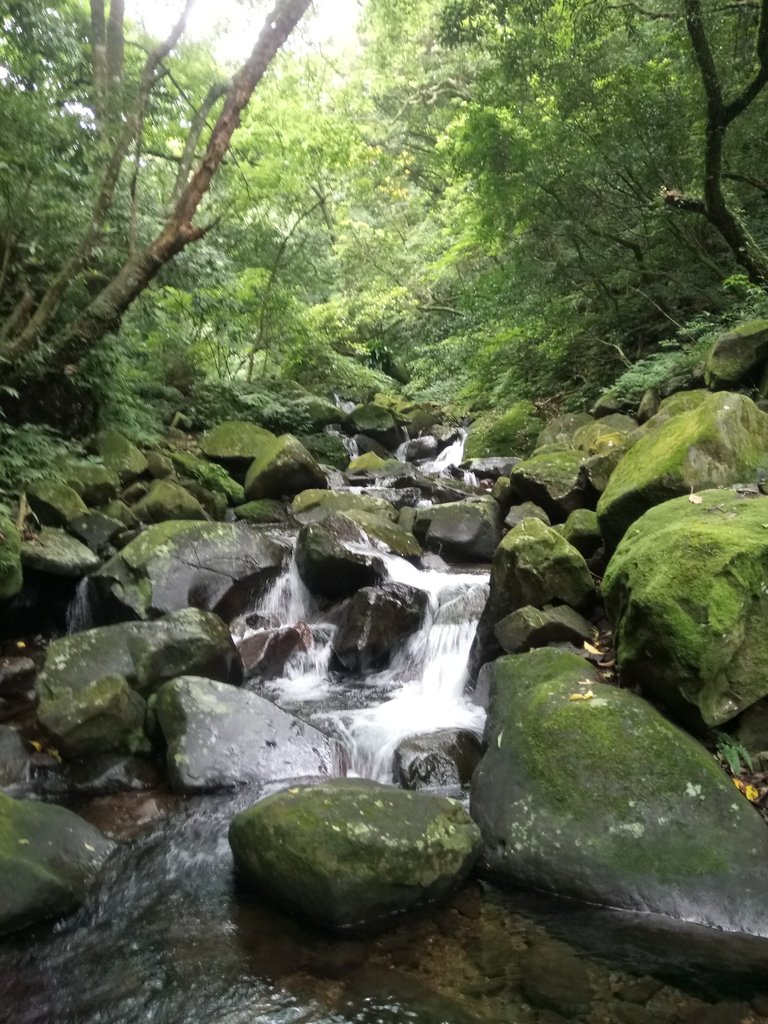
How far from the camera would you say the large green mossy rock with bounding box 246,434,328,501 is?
11.2 metres

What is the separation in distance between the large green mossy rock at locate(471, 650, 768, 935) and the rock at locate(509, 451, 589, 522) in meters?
4.39

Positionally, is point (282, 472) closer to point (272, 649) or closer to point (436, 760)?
point (272, 649)

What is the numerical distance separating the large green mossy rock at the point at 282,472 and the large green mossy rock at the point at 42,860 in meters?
7.37

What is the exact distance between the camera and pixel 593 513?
7125 mm

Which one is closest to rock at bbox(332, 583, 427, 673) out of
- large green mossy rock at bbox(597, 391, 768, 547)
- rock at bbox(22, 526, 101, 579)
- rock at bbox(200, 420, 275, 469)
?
large green mossy rock at bbox(597, 391, 768, 547)

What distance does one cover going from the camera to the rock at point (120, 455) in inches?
387

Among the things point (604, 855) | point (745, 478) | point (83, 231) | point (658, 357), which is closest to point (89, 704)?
point (604, 855)

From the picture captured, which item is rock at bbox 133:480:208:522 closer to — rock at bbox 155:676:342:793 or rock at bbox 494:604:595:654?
rock at bbox 155:676:342:793

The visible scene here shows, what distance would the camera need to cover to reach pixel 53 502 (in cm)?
830

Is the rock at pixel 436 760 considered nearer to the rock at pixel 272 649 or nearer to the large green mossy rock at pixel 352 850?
the large green mossy rock at pixel 352 850

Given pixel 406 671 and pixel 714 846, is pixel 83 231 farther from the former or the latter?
pixel 714 846

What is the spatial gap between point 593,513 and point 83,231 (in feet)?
24.1

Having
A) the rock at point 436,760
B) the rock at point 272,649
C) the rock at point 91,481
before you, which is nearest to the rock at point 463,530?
the rock at point 272,649

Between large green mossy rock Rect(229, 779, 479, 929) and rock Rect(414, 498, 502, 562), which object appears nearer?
large green mossy rock Rect(229, 779, 479, 929)
